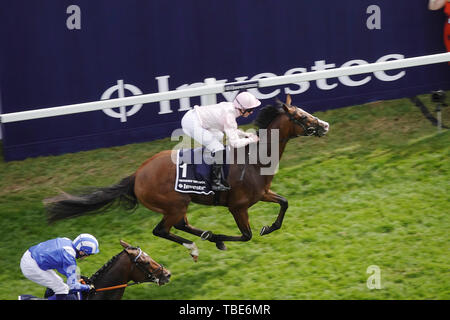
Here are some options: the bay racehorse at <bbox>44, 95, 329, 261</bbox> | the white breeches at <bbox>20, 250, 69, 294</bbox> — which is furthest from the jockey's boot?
the white breeches at <bbox>20, 250, 69, 294</bbox>

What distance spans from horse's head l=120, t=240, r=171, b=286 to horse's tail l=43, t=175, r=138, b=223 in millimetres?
812

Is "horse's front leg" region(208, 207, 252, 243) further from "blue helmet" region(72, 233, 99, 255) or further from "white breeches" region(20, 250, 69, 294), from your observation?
"white breeches" region(20, 250, 69, 294)

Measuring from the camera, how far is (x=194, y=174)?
861cm

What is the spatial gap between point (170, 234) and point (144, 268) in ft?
2.65

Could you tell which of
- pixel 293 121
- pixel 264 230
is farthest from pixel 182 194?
pixel 293 121

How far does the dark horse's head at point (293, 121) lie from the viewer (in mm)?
8609

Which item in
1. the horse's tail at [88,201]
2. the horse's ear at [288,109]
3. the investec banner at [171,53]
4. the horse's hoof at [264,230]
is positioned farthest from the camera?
the investec banner at [171,53]

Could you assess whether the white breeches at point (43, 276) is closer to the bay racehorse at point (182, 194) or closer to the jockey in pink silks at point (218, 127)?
the bay racehorse at point (182, 194)

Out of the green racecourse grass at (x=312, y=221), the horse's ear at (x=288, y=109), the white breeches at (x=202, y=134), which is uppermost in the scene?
the horse's ear at (x=288, y=109)

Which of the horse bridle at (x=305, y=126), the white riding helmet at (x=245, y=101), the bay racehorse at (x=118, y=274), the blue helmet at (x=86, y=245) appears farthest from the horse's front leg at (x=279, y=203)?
the blue helmet at (x=86, y=245)

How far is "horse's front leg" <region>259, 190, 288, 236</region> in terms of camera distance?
9.07 meters

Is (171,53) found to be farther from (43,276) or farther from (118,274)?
(43,276)
